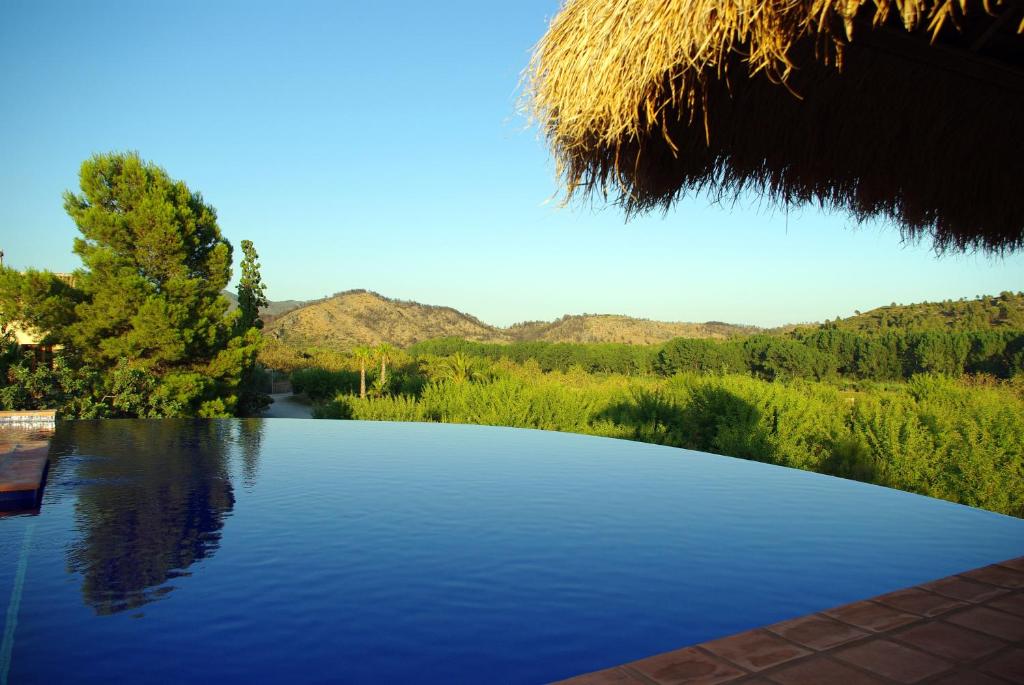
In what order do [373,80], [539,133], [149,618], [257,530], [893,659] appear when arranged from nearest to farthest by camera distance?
1. [893,659]
2. [149,618]
3. [539,133]
4. [257,530]
5. [373,80]

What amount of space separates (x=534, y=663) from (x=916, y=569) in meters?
2.18

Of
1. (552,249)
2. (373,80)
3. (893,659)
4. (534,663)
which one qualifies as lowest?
(534,663)

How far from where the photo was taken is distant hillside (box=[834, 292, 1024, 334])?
1154 inches

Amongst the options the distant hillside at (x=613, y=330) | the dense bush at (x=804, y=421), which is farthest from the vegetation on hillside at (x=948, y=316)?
the dense bush at (x=804, y=421)

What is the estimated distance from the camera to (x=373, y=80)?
553 inches

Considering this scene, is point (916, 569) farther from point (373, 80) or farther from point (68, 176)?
point (68, 176)

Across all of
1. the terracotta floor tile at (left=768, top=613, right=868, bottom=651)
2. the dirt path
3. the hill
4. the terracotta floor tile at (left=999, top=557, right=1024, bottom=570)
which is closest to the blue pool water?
the terracotta floor tile at (left=999, top=557, right=1024, bottom=570)

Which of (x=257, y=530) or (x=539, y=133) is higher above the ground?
(x=539, y=133)

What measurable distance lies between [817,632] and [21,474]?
509 cm

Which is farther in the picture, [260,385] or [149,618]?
[260,385]

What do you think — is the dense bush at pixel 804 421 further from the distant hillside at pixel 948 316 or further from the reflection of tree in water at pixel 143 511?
the distant hillside at pixel 948 316

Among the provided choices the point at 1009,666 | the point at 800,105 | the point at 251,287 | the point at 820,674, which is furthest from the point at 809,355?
the point at 820,674

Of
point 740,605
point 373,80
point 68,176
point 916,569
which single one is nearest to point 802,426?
point 916,569

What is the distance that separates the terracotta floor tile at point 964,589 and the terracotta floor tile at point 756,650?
888mm
